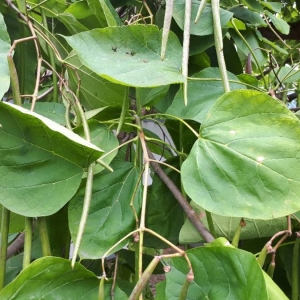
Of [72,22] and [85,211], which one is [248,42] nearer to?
[72,22]

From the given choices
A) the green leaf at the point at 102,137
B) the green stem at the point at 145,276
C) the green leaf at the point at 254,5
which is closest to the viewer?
the green stem at the point at 145,276

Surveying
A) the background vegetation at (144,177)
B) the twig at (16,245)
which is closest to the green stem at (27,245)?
the background vegetation at (144,177)

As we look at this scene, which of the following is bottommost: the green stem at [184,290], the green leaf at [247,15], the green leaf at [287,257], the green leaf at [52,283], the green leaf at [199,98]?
the green leaf at [287,257]

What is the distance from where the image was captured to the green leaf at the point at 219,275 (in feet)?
0.67

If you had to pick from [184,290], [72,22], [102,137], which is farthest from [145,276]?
[72,22]

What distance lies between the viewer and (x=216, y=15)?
288 millimetres

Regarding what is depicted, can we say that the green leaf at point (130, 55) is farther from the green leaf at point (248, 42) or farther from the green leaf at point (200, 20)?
the green leaf at point (248, 42)

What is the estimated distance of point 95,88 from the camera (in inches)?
14.1

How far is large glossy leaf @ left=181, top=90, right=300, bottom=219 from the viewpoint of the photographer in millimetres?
222

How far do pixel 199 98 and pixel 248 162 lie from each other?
0.36 ft

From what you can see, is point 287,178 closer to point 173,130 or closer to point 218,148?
point 218,148

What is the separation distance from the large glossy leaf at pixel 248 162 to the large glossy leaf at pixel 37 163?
2.7 inches

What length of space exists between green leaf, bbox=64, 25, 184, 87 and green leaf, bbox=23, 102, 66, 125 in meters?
0.07

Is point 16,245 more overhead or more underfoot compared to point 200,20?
more underfoot
